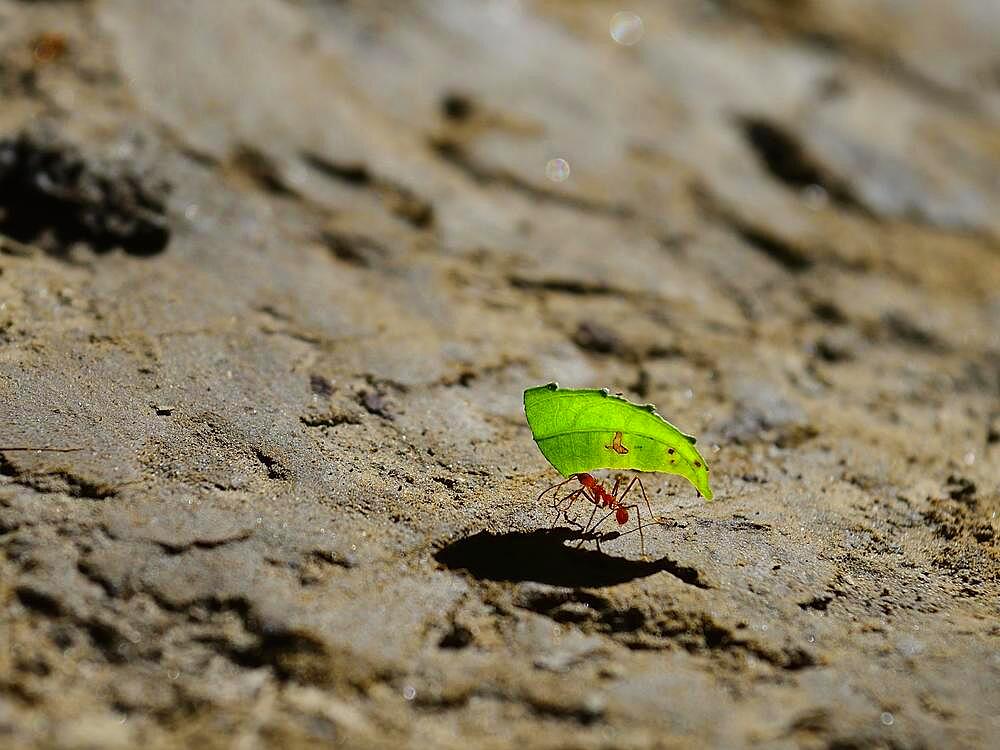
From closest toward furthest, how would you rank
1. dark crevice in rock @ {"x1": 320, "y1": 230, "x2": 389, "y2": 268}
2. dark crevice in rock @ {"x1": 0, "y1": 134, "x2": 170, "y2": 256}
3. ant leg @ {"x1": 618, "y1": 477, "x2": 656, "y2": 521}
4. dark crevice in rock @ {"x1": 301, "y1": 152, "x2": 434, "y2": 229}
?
ant leg @ {"x1": 618, "y1": 477, "x2": 656, "y2": 521}, dark crevice in rock @ {"x1": 0, "y1": 134, "x2": 170, "y2": 256}, dark crevice in rock @ {"x1": 320, "y1": 230, "x2": 389, "y2": 268}, dark crevice in rock @ {"x1": 301, "y1": 152, "x2": 434, "y2": 229}

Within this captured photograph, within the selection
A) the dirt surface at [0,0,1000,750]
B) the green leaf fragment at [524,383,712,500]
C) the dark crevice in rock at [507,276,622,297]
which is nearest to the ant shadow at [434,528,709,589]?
the dirt surface at [0,0,1000,750]

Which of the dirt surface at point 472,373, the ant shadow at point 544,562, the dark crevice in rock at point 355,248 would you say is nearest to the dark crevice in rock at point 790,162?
the dirt surface at point 472,373

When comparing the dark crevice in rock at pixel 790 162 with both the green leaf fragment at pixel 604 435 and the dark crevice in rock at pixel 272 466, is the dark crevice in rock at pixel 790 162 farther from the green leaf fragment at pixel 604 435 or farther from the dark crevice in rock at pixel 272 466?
the dark crevice in rock at pixel 272 466

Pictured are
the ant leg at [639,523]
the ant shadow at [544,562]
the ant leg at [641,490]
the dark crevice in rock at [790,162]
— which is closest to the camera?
the ant shadow at [544,562]

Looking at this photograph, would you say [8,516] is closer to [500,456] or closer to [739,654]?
[500,456]

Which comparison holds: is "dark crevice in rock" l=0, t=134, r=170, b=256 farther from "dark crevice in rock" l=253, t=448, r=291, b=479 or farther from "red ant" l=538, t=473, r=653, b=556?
"red ant" l=538, t=473, r=653, b=556

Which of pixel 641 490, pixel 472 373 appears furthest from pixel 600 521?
pixel 472 373
